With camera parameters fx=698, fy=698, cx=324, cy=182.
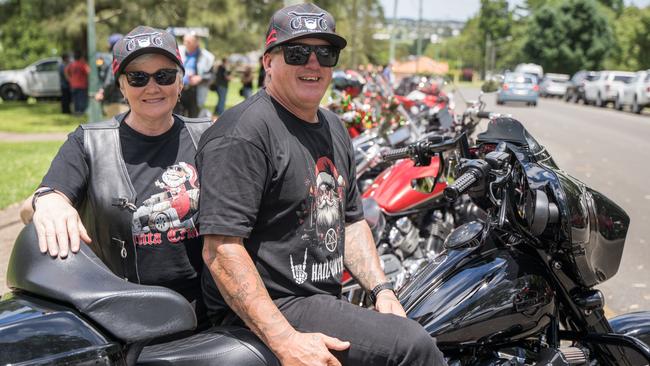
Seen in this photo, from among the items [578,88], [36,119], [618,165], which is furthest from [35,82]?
[578,88]

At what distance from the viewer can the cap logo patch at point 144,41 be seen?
2.48 m

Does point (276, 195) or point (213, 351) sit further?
point (276, 195)

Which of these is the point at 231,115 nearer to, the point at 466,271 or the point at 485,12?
the point at 466,271

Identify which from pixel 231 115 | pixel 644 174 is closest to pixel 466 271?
pixel 231 115

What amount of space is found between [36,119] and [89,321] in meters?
20.7

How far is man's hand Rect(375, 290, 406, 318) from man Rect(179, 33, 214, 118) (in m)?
8.69

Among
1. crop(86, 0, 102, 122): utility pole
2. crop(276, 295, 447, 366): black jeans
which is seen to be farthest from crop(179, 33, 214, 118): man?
crop(276, 295, 447, 366): black jeans

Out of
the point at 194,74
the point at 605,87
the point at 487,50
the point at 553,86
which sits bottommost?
the point at 553,86

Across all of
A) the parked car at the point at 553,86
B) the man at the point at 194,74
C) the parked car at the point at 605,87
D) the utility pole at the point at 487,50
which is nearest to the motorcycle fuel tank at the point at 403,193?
the man at the point at 194,74

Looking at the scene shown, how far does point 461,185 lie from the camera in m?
2.34

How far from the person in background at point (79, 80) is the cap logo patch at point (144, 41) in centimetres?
1880

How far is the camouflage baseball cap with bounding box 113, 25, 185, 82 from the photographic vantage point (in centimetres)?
248

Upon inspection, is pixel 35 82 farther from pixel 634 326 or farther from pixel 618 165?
pixel 634 326

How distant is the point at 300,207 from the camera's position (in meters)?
2.15
